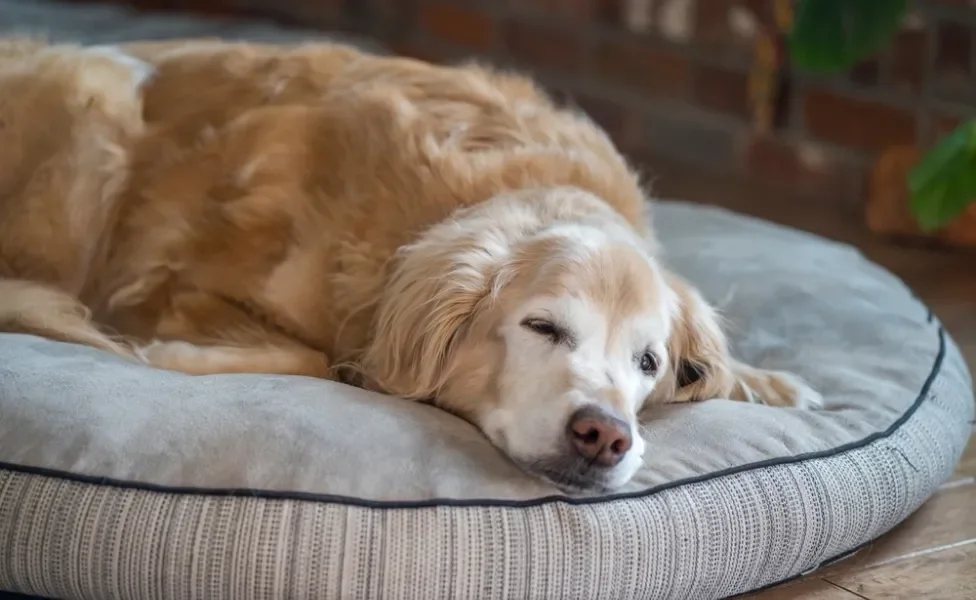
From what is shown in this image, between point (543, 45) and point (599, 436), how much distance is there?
3.52 metres

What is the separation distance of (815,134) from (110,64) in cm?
239

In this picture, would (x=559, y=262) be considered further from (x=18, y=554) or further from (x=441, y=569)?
(x=18, y=554)

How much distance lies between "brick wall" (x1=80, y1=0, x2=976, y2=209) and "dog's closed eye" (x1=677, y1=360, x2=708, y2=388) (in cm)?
197

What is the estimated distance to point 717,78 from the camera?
429cm

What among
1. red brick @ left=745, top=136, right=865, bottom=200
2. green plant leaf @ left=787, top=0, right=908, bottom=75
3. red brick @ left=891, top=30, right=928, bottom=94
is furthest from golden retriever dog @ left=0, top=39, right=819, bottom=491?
red brick @ left=745, top=136, right=865, bottom=200

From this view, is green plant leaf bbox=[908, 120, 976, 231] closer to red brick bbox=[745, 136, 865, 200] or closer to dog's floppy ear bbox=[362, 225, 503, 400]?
red brick bbox=[745, 136, 865, 200]

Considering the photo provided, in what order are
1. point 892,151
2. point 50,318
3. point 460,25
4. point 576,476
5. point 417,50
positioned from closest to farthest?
point 576,476 → point 50,318 → point 892,151 → point 460,25 → point 417,50

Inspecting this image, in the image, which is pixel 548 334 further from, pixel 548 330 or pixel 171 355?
pixel 171 355

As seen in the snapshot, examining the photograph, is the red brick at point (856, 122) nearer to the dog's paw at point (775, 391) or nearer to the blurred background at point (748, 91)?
the blurred background at point (748, 91)

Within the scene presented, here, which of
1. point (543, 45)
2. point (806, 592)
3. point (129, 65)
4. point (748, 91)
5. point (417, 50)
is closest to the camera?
point (806, 592)

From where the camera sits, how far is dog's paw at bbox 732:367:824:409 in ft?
6.60

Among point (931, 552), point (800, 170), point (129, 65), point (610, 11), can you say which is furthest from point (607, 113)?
point (931, 552)

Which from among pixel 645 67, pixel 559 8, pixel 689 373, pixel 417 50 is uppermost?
pixel 689 373

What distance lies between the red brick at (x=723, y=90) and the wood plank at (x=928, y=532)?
2378 mm
